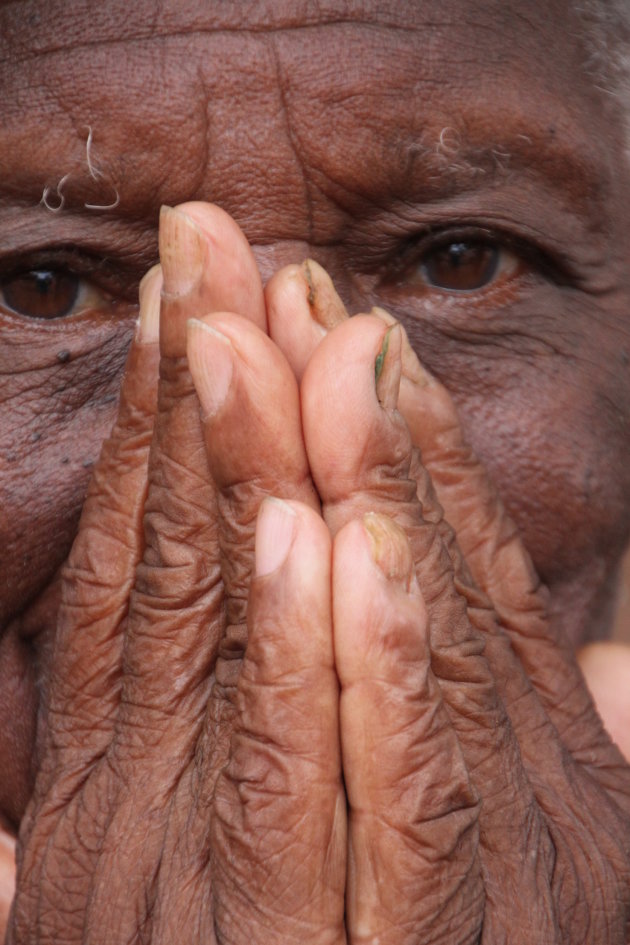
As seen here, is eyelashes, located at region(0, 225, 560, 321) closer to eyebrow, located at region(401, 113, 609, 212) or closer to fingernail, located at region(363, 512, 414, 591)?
eyebrow, located at region(401, 113, 609, 212)

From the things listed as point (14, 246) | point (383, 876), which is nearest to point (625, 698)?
point (383, 876)

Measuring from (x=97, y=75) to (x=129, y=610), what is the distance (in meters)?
0.79

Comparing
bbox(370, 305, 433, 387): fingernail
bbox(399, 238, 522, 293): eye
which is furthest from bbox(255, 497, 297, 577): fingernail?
bbox(399, 238, 522, 293): eye

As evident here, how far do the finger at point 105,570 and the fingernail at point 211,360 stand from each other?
0.18 m

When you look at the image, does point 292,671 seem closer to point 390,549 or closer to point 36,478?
point 390,549

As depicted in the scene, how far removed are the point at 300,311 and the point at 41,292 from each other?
53 cm

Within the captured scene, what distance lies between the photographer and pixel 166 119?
172 centimetres

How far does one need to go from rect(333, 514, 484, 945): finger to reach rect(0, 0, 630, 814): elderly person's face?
60 centimetres

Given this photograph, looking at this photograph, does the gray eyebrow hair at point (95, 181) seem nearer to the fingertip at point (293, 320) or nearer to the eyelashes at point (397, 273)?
the eyelashes at point (397, 273)

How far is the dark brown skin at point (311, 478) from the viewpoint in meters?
1.39

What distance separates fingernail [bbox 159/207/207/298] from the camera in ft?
4.73

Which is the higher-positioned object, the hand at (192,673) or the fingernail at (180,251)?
the fingernail at (180,251)

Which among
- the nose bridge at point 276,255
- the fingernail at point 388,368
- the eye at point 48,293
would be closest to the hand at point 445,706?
the fingernail at point 388,368

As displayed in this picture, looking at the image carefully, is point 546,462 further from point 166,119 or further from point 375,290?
point 166,119
